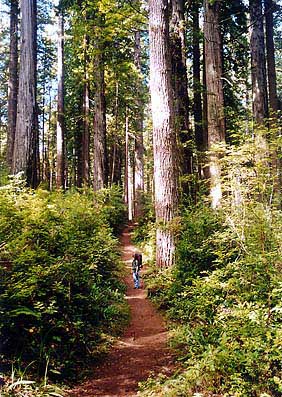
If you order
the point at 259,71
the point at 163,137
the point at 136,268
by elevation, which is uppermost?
the point at 259,71

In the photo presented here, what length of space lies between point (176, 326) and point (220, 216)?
2.43m

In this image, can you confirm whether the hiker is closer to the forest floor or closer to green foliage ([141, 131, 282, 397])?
the forest floor

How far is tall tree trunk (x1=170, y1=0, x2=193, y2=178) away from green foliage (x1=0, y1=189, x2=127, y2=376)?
5844mm

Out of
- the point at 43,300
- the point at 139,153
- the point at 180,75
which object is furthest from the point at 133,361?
the point at 139,153

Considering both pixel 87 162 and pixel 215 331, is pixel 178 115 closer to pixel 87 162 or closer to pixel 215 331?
pixel 215 331

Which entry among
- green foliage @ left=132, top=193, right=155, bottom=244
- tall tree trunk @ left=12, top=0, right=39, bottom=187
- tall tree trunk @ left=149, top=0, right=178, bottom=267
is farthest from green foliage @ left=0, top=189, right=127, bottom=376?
green foliage @ left=132, top=193, right=155, bottom=244

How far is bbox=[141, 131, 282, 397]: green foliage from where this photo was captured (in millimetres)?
3801

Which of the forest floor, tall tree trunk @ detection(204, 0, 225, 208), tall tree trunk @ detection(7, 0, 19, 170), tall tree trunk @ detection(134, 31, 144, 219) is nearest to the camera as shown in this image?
the forest floor

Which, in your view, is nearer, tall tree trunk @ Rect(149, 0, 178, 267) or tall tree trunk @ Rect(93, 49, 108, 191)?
tall tree trunk @ Rect(149, 0, 178, 267)

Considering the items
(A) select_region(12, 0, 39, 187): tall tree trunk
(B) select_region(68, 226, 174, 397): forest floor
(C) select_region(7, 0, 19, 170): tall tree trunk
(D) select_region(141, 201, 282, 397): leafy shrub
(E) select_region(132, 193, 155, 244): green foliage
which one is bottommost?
(B) select_region(68, 226, 174, 397): forest floor

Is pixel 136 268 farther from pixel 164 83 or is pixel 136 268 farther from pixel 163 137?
pixel 164 83

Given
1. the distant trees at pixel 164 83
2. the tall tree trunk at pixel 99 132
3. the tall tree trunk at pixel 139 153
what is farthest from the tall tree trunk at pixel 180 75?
the tall tree trunk at pixel 139 153

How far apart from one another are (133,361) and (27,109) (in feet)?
20.4

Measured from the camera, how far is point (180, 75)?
40.3ft
